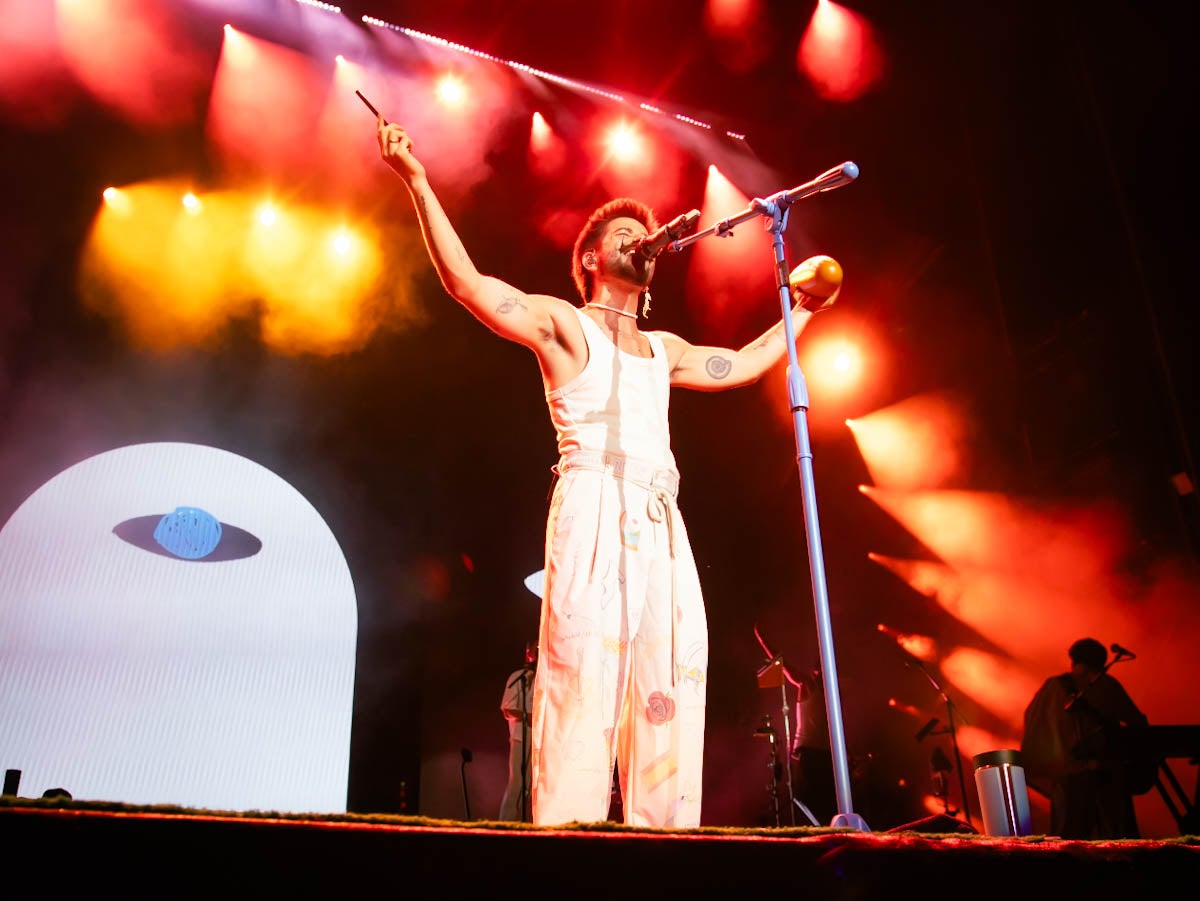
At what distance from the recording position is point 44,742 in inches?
214

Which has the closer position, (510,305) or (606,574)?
(606,574)

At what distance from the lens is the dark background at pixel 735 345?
222 inches

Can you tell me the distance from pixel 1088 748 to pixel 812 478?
13.1 ft

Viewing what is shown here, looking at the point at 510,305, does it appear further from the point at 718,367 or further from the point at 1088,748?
the point at 1088,748

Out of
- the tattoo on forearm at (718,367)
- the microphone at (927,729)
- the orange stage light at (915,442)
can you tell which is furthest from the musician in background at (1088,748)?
the tattoo on forearm at (718,367)

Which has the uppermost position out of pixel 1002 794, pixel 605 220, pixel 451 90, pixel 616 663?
pixel 451 90

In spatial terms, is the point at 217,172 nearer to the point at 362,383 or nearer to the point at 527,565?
the point at 362,383

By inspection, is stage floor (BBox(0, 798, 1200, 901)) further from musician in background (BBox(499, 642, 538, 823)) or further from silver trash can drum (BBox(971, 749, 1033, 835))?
musician in background (BBox(499, 642, 538, 823))

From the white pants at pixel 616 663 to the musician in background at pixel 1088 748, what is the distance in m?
3.65

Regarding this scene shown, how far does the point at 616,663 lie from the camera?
2.18 m

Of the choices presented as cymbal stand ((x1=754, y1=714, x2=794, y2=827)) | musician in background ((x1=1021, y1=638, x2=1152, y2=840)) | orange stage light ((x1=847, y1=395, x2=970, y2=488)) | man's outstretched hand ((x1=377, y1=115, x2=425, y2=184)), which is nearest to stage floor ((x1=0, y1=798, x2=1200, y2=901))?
man's outstretched hand ((x1=377, y1=115, x2=425, y2=184))

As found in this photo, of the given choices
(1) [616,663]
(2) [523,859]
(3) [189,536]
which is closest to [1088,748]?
(1) [616,663]

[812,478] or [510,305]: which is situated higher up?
[510,305]

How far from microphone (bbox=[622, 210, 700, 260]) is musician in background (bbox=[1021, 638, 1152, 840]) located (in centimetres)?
393
